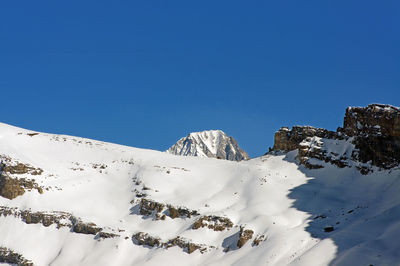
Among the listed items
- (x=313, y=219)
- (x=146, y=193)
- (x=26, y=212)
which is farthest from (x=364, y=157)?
(x=26, y=212)

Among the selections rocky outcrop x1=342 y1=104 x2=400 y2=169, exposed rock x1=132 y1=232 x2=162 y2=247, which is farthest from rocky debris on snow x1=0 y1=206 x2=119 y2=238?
rocky outcrop x1=342 y1=104 x2=400 y2=169

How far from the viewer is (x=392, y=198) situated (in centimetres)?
7856

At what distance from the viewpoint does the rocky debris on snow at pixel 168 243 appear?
7794 centimetres

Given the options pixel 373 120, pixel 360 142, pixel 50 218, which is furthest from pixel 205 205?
pixel 373 120

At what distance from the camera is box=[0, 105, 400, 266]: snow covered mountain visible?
237ft

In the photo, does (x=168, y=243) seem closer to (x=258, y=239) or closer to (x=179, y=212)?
(x=179, y=212)

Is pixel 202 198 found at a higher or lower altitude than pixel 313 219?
higher

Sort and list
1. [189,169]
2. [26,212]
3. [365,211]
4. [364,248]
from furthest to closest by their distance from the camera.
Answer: [189,169]
[26,212]
[365,211]
[364,248]

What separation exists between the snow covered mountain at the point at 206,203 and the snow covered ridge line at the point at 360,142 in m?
0.22

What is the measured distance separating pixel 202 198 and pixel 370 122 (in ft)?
119

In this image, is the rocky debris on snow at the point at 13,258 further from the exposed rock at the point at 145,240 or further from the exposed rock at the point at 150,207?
the exposed rock at the point at 150,207

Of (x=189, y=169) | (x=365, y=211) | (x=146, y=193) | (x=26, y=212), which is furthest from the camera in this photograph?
(x=189, y=169)

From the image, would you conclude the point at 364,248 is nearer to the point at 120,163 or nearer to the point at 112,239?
the point at 112,239

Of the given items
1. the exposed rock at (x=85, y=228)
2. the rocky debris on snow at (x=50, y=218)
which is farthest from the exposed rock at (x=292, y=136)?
the rocky debris on snow at (x=50, y=218)
